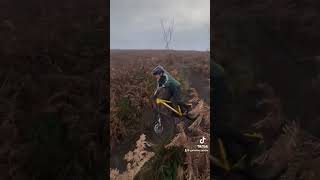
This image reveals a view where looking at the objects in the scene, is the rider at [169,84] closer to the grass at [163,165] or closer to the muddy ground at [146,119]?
the muddy ground at [146,119]

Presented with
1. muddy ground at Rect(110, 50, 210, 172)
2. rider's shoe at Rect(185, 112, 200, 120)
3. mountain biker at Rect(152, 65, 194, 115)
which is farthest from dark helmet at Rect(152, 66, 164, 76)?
rider's shoe at Rect(185, 112, 200, 120)

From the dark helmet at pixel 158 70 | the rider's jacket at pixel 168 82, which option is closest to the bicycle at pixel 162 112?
the rider's jacket at pixel 168 82

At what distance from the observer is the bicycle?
17.3 feet

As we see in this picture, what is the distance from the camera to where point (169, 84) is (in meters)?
5.29

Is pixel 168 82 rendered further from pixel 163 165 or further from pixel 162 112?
pixel 163 165

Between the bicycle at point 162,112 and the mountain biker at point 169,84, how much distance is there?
4cm

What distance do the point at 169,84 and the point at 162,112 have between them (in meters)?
0.31

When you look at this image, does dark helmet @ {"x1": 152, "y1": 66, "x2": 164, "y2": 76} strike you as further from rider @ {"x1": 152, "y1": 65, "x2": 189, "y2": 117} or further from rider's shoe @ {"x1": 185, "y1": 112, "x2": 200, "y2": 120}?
→ rider's shoe @ {"x1": 185, "y1": 112, "x2": 200, "y2": 120}

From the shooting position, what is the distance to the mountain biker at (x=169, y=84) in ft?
17.3

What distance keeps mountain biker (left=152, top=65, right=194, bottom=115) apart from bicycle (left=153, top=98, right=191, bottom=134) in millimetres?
44

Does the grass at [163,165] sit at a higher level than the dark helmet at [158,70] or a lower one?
lower

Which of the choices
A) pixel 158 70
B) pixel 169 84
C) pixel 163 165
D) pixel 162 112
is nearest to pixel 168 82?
pixel 169 84
